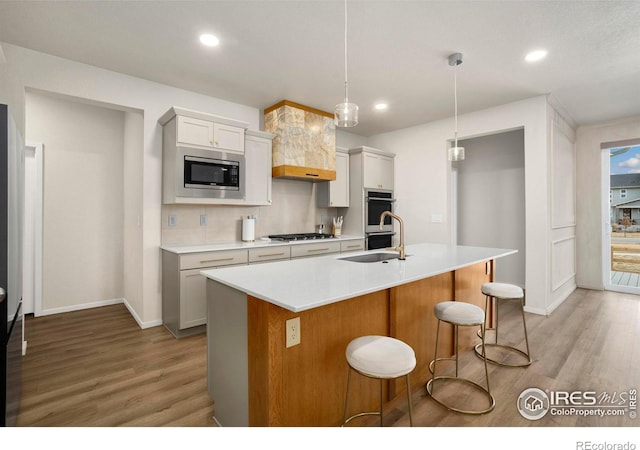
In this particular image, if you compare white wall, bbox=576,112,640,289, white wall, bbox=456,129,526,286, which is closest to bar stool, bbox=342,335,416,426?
white wall, bbox=456,129,526,286

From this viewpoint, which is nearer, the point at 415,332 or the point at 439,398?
the point at 439,398

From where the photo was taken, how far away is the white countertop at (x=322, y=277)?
4.21 ft

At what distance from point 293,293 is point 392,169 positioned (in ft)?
14.0

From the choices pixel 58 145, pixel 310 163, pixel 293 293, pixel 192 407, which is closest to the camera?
pixel 293 293


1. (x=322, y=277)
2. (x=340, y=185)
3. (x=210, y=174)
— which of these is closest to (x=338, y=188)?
(x=340, y=185)

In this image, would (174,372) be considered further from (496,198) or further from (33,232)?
(496,198)

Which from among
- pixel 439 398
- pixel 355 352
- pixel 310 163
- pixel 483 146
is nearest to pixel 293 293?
pixel 355 352

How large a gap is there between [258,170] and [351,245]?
165 cm

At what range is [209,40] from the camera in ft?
8.37

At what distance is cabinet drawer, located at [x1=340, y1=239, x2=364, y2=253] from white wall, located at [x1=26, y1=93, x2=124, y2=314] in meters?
3.00

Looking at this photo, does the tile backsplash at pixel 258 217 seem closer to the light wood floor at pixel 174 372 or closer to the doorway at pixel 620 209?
the light wood floor at pixel 174 372

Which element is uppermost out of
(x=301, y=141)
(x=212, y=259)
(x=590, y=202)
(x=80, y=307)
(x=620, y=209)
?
(x=301, y=141)

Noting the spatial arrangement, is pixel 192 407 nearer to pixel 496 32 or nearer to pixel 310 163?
pixel 310 163

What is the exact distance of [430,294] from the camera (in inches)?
91.4
